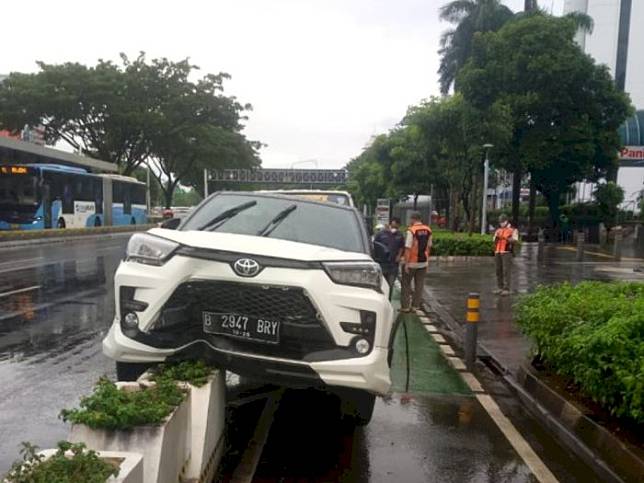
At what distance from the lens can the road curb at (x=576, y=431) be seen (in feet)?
14.1

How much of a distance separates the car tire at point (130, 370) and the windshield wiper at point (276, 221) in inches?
51.2

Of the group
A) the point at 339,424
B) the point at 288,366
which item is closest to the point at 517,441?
the point at 339,424

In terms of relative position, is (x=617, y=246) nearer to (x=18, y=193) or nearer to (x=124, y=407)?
(x=18, y=193)

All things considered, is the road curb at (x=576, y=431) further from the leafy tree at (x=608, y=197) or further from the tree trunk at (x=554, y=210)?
the leafy tree at (x=608, y=197)

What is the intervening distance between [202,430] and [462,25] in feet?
115

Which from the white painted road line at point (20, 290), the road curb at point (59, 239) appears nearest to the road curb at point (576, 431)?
the white painted road line at point (20, 290)

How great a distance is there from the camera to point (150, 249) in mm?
4320

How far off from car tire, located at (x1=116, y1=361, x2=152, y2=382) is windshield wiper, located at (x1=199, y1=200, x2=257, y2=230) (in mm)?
1221

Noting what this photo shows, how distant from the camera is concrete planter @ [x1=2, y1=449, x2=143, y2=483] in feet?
8.86

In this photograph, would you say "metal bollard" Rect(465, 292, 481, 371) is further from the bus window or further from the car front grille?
the bus window

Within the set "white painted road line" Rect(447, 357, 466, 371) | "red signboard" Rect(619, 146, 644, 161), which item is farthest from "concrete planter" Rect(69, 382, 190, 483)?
"red signboard" Rect(619, 146, 644, 161)

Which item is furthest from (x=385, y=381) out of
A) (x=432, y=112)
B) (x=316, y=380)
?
(x=432, y=112)

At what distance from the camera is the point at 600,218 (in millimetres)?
35031

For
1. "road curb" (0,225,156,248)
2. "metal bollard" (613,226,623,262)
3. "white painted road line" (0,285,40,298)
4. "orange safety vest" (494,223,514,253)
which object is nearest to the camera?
"white painted road line" (0,285,40,298)
